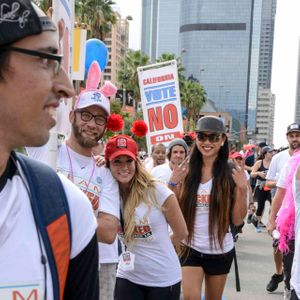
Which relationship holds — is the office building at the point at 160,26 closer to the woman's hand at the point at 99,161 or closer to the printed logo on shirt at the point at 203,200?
the printed logo on shirt at the point at 203,200

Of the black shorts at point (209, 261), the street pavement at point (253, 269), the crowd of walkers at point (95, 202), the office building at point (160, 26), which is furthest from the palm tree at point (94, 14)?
the office building at point (160, 26)

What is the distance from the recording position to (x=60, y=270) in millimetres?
1152

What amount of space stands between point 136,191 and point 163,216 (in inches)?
11.3

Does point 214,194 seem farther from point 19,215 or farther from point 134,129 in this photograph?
point 19,215

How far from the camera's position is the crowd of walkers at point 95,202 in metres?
1.10

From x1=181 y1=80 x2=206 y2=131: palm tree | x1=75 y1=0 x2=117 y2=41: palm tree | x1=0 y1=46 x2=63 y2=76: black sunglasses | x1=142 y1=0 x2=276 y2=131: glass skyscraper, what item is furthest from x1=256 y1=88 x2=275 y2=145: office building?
x1=0 y1=46 x2=63 y2=76: black sunglasses

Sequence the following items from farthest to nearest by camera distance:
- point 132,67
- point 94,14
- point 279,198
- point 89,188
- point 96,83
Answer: point 132,67
point 94,14
point 279,198
point 96,83
point 89,188

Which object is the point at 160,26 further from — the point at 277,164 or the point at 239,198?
the point at 239,198

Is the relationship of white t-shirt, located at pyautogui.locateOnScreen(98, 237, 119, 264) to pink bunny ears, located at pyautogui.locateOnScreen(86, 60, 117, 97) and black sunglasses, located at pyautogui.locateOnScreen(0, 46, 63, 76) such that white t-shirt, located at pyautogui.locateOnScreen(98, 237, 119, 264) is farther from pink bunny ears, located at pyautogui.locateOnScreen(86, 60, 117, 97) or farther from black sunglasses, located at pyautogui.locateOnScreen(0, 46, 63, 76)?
black sunglasses, located at pyautogui.locateOnScreen(0, 46, 63, 76)


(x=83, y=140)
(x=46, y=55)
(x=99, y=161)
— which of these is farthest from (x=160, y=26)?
(x=46, y=55)

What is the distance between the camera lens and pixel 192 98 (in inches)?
2074

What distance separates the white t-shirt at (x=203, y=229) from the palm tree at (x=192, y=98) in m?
46.6

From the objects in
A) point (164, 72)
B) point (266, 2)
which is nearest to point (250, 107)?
point (266, 2)

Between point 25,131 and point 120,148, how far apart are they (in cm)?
196
